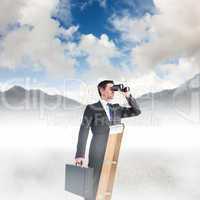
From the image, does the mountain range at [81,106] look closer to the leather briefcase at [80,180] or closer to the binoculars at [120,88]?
the binoculars at [120,88]

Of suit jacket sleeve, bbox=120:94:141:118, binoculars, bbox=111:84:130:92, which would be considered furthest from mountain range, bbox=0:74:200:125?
binoculars, bbox=111:84:130:92

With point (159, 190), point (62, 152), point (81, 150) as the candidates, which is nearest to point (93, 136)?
point (81, 150)

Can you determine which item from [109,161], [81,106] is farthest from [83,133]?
[81,106]

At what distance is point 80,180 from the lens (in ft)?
10.7

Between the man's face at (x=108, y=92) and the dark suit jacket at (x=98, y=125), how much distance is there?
0.08 m

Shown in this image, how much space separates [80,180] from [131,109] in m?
0.70

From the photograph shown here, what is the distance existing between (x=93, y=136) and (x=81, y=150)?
149 mm

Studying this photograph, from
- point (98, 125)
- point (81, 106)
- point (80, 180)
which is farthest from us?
point (81, 106)

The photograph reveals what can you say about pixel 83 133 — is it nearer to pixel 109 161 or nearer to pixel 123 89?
pixel 109 161

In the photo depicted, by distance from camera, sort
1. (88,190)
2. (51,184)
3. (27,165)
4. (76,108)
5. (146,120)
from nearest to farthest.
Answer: (88,190)
(76,108)
(146,120)
(51,184)
(27,165)

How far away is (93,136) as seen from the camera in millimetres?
3375

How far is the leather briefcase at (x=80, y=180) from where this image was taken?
10.6 feet

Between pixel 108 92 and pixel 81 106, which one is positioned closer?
pixel 108 92

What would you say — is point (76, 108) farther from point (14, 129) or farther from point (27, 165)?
point (27, 165)
